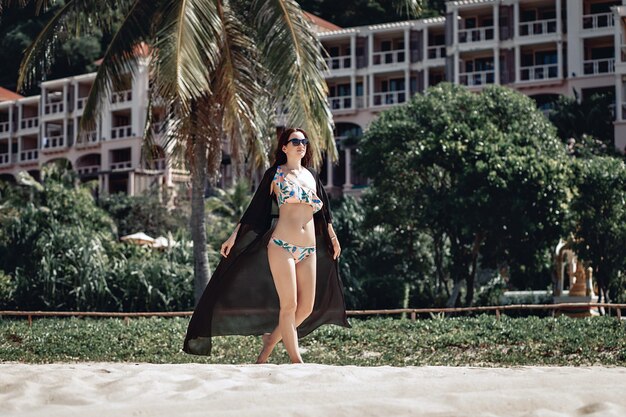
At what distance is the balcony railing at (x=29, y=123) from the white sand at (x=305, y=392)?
6440cm

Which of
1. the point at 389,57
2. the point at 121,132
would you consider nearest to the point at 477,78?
the point at 389,57

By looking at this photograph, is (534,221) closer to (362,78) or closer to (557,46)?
(557,46)

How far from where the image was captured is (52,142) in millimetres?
66312

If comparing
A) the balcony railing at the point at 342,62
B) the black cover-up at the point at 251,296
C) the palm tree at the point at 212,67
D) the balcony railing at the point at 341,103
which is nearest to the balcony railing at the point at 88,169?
the balcony railing at the point at 341,103

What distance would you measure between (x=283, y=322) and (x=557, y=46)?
44.5 meters

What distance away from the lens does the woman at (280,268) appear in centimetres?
848

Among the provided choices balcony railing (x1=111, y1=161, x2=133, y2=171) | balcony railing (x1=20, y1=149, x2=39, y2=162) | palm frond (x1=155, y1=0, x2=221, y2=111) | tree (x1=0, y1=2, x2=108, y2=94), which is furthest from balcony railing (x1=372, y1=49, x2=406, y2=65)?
palm frond (x1=155, y1=0, x2=221, y2=111)

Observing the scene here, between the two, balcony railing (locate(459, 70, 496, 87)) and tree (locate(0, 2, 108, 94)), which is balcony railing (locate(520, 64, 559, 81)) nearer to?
balcony railing (locate(459, 70, 496, 87))

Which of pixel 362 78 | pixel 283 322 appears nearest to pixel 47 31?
pixel 283 322

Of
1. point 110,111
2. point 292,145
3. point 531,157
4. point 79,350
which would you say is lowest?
point 79,350

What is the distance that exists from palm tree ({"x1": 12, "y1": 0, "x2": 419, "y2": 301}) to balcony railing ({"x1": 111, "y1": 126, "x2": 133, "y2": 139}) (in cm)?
4404

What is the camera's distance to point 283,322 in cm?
852

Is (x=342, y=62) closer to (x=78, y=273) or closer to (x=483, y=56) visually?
(x=483, y=56)

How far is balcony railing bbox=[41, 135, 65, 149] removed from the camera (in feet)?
217
